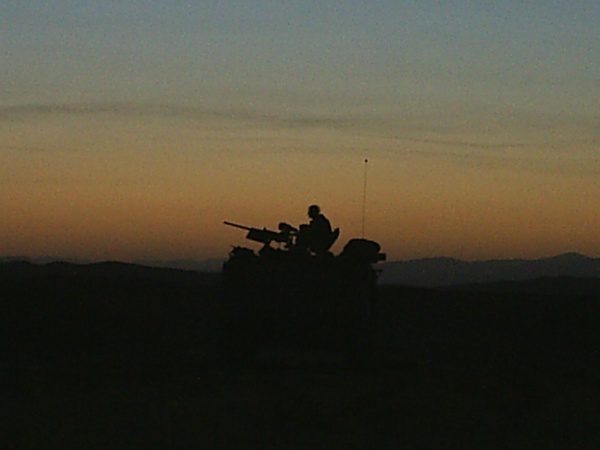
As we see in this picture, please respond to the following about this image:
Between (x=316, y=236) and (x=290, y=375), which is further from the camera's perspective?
(x=316, y=236)

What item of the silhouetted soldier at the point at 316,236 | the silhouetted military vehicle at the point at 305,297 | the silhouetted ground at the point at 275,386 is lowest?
the silhouetted ground at the point at 275,386

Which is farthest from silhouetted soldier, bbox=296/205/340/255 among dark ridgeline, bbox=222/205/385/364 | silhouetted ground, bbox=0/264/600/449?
silhouetted ground, bbox=0/264/600/449

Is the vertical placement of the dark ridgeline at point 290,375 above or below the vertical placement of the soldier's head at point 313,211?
below

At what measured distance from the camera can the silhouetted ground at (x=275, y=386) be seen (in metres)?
15.8

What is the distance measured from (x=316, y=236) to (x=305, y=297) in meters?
1.25

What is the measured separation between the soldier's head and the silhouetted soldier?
0.08 ft

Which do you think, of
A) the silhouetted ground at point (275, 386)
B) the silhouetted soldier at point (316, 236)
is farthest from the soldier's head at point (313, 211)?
the silhouetted ground at point (275, 386)

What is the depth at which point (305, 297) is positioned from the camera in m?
22.5

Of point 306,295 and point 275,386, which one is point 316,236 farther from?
point 275,386

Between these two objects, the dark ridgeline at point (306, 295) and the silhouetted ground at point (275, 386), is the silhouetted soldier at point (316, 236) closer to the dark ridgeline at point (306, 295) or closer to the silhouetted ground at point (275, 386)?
the dark ridgeline at point (306, 295)

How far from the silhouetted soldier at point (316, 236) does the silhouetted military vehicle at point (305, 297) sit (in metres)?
0.11

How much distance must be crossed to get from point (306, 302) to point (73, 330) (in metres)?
13.4

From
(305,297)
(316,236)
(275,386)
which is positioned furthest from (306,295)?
(275,386)

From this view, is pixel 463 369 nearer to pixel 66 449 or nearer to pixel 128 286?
pixel 66 449
